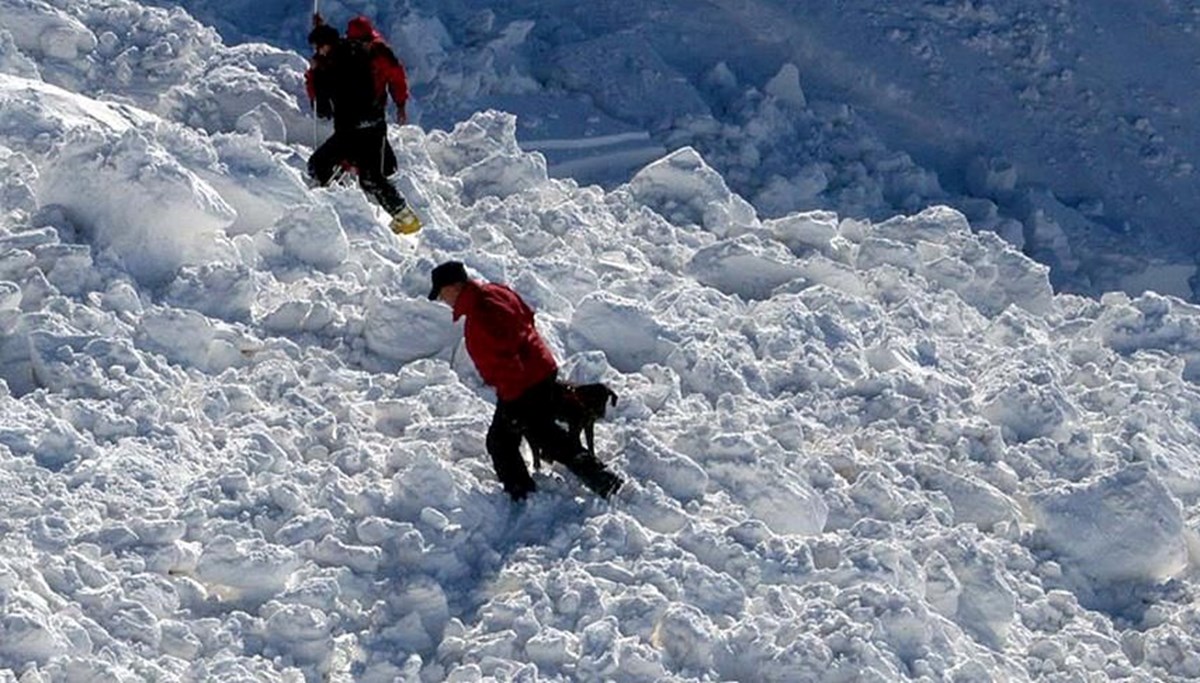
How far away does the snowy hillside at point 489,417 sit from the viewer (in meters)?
7.45

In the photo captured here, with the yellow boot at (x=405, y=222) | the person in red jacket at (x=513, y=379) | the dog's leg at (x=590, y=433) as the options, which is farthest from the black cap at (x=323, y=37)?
the dog's leg at (x=590, y=433)

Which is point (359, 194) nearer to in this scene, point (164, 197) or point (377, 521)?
point (164, 197)

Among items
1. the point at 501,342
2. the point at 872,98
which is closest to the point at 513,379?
the point at 501,342

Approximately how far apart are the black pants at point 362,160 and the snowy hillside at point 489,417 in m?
0.22

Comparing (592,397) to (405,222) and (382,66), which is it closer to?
(405,222)

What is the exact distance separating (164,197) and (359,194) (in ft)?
4.15

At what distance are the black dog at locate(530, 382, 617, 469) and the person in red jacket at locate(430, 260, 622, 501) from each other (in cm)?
3

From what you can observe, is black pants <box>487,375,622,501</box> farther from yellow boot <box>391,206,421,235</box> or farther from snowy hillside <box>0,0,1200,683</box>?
yellow boot <box>391,206,421,235</box>

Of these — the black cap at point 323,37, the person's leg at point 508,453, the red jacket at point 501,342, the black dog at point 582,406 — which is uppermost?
the black cap at point 323,37

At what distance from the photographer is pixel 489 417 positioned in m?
8.80

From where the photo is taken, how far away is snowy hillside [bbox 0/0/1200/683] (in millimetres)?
7445

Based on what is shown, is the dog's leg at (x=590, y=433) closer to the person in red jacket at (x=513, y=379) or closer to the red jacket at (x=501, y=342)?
the person in red jacket at (x=513, y=379)

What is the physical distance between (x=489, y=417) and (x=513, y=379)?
71 cm

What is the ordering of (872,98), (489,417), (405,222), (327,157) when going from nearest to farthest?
(489,417), (405,222), (327,157), (872,98)
